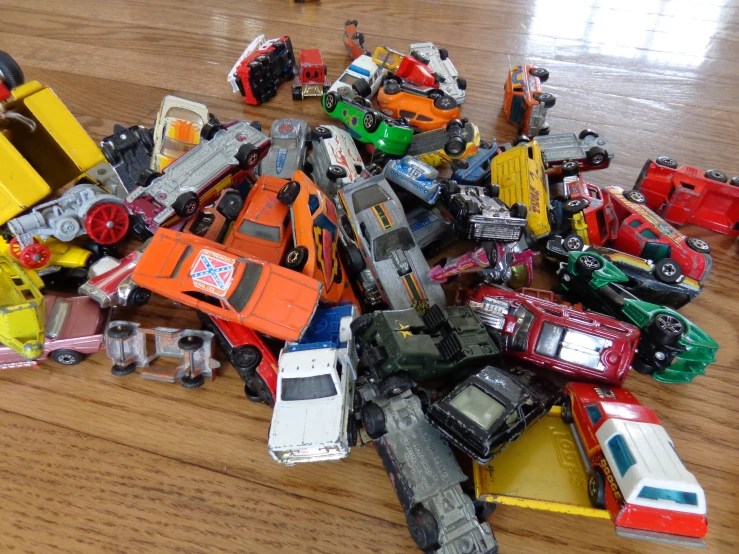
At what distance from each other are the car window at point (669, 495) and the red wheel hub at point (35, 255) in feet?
7.90

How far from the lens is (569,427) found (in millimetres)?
1921

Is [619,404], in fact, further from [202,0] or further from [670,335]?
[202,0]

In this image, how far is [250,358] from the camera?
201 centimetres

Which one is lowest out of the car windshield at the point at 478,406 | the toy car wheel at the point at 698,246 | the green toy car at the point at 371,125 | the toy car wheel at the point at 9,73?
the car windshield at the point at 478,406

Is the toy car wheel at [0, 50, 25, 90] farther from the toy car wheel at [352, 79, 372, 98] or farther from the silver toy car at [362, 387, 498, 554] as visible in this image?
the silver toy car at [362, 387, 498, 554]

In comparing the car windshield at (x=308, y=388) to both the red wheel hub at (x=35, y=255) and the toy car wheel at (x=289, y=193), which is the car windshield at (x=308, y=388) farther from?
the red wheel hub at (x=35, y=255)

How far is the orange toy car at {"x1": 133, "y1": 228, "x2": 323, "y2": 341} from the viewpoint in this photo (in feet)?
6.29

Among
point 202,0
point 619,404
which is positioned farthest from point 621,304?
point 202,0

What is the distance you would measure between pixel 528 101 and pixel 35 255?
2.71m

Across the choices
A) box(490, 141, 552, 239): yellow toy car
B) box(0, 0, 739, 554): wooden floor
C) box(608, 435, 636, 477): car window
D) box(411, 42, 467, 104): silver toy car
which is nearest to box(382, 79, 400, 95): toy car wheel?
box(411, 42, 467, 104): silver toy car

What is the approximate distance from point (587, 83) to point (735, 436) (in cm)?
266

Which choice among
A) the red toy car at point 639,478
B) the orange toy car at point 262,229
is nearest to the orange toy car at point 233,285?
the orange toy car at point 262,229

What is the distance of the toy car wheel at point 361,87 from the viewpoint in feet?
10.1

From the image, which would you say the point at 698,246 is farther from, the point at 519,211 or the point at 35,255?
the point at 35,255
